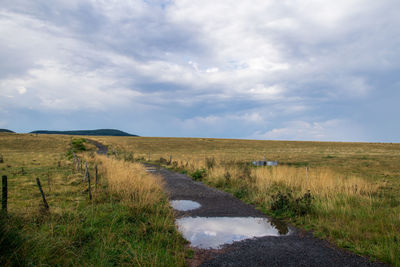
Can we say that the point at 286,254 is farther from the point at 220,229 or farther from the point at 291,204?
the point at 291,204

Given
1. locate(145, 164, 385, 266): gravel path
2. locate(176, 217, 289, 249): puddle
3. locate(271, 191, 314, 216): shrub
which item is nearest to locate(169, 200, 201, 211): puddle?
locate(176, 217, 289, 249): puddle

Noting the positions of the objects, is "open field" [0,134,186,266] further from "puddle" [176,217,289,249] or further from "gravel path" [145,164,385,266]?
"gravel path" [145,164,385,266]

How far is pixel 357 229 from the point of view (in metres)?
6.66

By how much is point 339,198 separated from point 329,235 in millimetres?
3150

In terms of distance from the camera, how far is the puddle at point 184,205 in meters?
9.86

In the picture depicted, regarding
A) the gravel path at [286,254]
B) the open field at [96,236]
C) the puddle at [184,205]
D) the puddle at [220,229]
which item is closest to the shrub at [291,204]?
the puddle at [220,229]

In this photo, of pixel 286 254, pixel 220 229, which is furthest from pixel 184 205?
pixel 286 254

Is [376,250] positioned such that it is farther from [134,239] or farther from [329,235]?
[134,239]

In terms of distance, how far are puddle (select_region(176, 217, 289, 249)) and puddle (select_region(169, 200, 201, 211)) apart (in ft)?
4.49

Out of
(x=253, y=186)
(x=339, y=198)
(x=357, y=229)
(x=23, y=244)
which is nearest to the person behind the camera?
(x=23, y=244)

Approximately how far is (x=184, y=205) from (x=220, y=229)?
318 centimetres

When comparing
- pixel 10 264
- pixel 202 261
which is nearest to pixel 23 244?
pixel 10 264

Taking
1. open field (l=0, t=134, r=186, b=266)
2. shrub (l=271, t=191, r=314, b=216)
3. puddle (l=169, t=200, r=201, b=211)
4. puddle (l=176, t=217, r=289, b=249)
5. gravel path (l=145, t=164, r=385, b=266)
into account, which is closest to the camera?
open field (l=0, t=134, r=186, b=266)

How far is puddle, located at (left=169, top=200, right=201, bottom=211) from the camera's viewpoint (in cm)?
986
